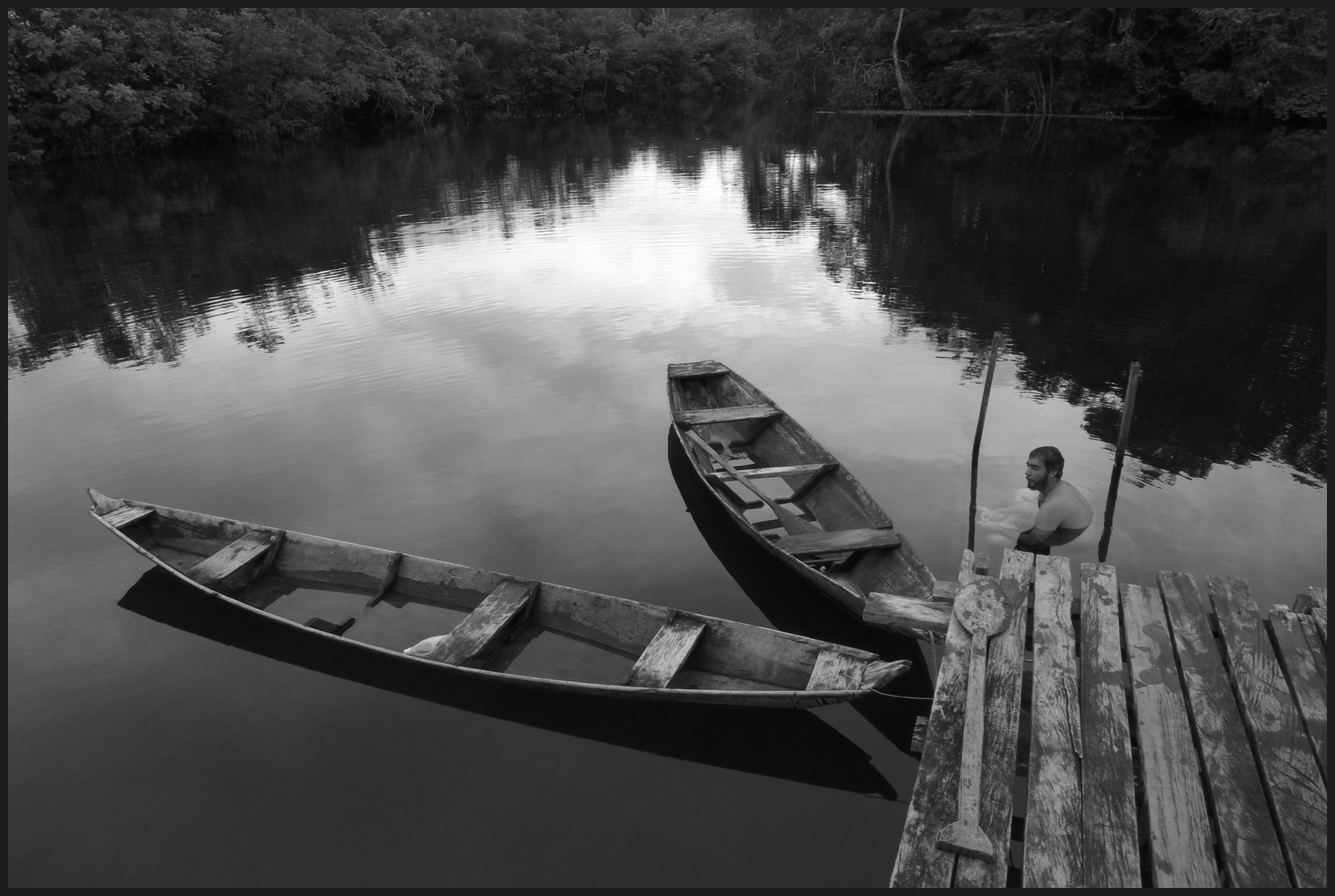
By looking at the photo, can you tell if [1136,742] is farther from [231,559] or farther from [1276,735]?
[231,559]

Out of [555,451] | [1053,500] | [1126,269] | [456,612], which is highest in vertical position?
[1053,500]

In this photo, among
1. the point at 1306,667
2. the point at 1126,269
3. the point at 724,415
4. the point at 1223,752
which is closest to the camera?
the point at 1223,752

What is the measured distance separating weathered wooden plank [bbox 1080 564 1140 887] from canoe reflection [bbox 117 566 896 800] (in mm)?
1926

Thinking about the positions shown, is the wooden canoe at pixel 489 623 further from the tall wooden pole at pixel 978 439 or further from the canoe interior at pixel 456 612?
the tall wooden pole at pixel 978 439

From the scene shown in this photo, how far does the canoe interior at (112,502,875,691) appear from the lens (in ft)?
22.2

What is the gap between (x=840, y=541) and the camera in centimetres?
807

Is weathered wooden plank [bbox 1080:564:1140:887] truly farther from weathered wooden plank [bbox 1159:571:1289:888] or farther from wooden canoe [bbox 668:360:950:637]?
wooden canoe [bbox 668:360:950:637]

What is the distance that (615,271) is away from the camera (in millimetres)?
21141

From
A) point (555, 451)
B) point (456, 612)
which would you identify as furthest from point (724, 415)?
point (456, 612)

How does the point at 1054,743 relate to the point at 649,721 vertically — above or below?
above

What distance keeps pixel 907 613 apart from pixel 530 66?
70.1m

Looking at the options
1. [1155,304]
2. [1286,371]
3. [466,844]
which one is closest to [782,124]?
[1155,304]

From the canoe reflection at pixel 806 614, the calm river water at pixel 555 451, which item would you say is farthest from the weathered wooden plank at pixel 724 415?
the calm river water at pixel 555 451

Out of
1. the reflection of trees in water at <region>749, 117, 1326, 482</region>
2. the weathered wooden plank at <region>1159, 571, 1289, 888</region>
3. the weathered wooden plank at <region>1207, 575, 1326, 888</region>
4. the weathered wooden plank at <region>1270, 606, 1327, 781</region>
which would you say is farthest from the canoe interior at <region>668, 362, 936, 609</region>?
the reflection of trees in water at <region>749, 117, 1326, 482</region>
